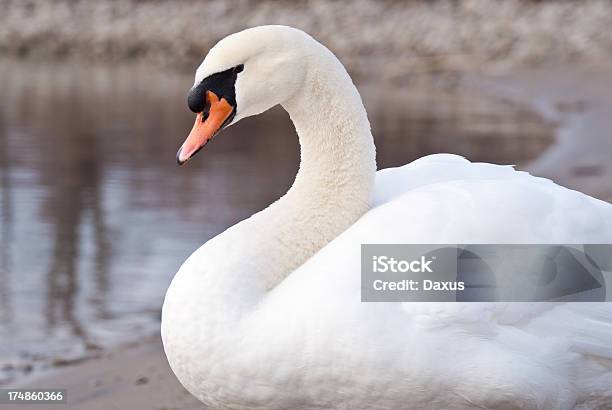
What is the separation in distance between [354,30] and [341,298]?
2067cm

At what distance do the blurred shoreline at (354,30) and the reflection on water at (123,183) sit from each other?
8.16ft

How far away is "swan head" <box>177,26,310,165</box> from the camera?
3.45 m

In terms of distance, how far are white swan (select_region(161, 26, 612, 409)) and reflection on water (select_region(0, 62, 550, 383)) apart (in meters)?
2.03

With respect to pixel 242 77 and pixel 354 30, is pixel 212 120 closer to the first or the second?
pixel 242 77

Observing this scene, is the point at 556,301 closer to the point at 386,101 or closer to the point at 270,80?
the point at 270,80

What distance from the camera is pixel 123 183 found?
981cm

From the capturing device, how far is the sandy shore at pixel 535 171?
15.4 feet

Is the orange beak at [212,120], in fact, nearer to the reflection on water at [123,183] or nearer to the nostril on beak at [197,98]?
the nostril on beak at [197,98]

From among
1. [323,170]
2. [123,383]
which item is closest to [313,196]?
[323,170]

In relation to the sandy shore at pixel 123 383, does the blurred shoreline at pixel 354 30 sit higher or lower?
higher

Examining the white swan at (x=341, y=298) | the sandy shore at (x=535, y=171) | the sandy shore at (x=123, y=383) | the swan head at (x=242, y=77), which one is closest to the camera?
the white swan at (x=341, y=298)

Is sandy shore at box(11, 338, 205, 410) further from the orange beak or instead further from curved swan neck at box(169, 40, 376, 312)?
the orange beak

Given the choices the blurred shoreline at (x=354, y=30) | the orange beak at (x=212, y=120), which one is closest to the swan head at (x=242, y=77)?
the orange beak at (x=212, y=120)

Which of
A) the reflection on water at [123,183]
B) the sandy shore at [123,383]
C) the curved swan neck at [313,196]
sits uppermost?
the curved swan neck at [313,196]
